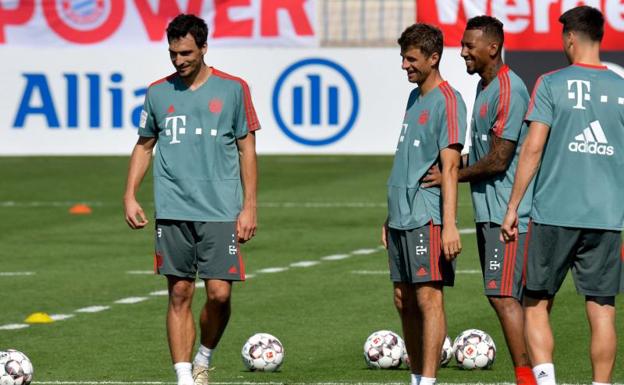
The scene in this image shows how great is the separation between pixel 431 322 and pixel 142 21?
1717 centimetres

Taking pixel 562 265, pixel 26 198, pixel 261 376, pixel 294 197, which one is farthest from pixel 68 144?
pixel 562 265

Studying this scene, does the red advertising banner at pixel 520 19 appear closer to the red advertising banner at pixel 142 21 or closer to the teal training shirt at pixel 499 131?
the red advertising banner at pixel 142 21

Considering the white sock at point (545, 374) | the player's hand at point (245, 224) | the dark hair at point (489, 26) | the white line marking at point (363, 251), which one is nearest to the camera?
the white sock at point (545, 374)

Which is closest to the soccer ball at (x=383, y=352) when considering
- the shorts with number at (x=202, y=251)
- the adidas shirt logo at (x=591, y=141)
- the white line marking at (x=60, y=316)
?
the shorts with number at (x=202, y=251)

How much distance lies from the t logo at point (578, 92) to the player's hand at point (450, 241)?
97cm

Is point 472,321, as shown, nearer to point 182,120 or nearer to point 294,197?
point 182,120

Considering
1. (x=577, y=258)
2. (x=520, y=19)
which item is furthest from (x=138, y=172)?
(x=520, y=19)

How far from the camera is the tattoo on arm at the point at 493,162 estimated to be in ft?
31.7

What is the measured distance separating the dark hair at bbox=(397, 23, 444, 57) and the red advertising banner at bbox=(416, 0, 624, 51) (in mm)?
14417

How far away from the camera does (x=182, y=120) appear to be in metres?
10.2

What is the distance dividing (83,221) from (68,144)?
5404mm

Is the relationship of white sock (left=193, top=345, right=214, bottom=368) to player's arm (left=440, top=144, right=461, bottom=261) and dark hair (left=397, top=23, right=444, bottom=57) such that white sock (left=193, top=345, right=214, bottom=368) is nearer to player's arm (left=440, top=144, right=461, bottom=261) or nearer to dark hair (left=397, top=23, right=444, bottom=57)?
player's arm (left=440, top=144, right=461, bottom=261)

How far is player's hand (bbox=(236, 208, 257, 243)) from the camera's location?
10.1 meters

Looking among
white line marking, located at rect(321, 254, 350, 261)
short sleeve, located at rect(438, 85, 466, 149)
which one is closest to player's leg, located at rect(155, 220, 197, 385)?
short sleeve, located at rect(438, 85, 466, 149)
